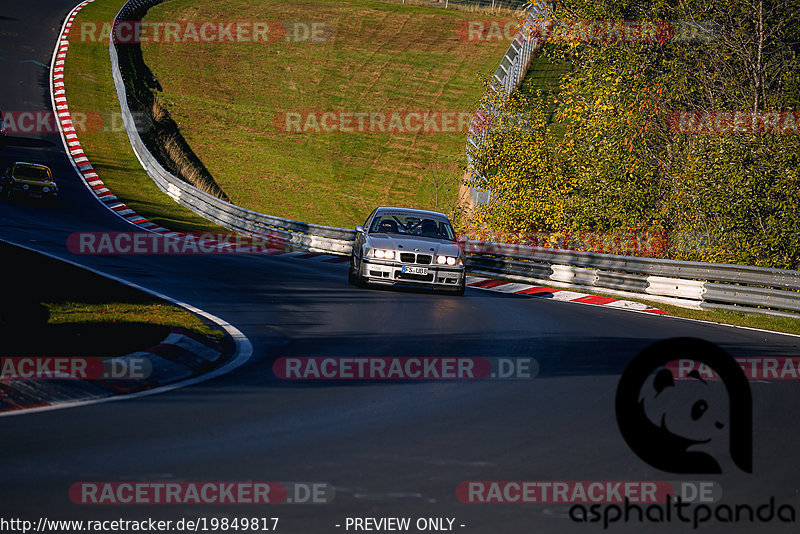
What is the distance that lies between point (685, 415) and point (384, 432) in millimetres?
2549

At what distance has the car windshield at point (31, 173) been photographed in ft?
89.1

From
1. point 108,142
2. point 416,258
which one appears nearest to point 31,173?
point 108,142

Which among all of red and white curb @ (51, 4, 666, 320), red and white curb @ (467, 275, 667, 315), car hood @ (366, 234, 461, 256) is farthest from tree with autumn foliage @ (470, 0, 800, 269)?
car hood @ (366, 234, 461, 256)

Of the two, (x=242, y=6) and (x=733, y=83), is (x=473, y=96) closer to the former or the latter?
(x=242, y=6)

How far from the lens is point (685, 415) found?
6980 mm

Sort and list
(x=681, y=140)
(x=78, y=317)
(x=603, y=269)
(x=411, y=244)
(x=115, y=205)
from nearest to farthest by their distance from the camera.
Result: 1. (x=78, y=317)
2. (x=411, y=244)
3. (x=603, y=269)
4. (x=681, y=140)
5. (x=115, y=205)

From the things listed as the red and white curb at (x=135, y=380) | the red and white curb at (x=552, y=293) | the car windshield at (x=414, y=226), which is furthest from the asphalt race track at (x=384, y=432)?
the red and white curb at (x=552, y=293)

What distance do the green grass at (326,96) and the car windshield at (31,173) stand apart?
1020 centimetres

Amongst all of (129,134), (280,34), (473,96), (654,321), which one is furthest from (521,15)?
(654,321)

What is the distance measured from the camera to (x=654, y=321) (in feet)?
48.3

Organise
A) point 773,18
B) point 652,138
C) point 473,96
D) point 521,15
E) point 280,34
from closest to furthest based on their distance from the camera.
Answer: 1. point 773,18
2. point 652,138
3. point 473,96
4. point 521,15
5. point 280,34

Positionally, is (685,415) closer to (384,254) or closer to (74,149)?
(384,254)

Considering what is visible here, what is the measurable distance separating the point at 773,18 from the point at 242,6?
5055 cm

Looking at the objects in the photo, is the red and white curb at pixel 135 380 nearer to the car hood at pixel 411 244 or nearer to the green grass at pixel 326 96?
the car hood at pixel 411 244
